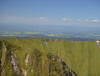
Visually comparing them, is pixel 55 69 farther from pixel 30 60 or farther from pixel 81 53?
pixel 81 53

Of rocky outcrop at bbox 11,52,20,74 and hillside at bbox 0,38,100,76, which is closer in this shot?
rocky outcrop at bbox 11,52,20,74

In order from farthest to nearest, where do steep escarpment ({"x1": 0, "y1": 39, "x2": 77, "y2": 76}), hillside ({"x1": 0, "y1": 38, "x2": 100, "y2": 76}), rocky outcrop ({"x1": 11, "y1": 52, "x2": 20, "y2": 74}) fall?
1. hillside ({"x1": 0, "y1": 38, "x2": 100, "y2": 76})
2. rocky outcrop ({"x1": 11, "y1": 52, "x2": 20, "y2": 74})
3. steep escarpment ({"x1": 0, "y1": 39, "x2": 77, "y2": 76})

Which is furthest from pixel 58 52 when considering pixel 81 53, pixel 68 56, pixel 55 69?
pixel 55 69

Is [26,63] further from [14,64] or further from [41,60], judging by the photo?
[41,60]

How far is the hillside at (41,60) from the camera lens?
79.6 m

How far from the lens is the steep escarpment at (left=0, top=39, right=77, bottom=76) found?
3051 inches

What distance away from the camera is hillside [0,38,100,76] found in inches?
3133

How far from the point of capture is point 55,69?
86688 mm

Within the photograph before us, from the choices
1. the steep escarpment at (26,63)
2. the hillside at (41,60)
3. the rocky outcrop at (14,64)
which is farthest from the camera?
the hillside at (41,60)

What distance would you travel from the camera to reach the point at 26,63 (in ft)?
270

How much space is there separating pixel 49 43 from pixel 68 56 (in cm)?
2074

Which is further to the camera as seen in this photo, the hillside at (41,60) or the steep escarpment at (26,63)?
the hillside at (41,60)

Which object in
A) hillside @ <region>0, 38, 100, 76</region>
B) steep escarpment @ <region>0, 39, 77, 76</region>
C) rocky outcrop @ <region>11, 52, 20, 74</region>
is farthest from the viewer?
hillside @ <region>0, 38, 100, 76</region>

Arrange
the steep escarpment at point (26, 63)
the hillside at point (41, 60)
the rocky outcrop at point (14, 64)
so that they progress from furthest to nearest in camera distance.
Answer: the hillside at point (41, 60) < the rocky outcrop at point (14, 64) < the steep escarpment at point (26, 63)
